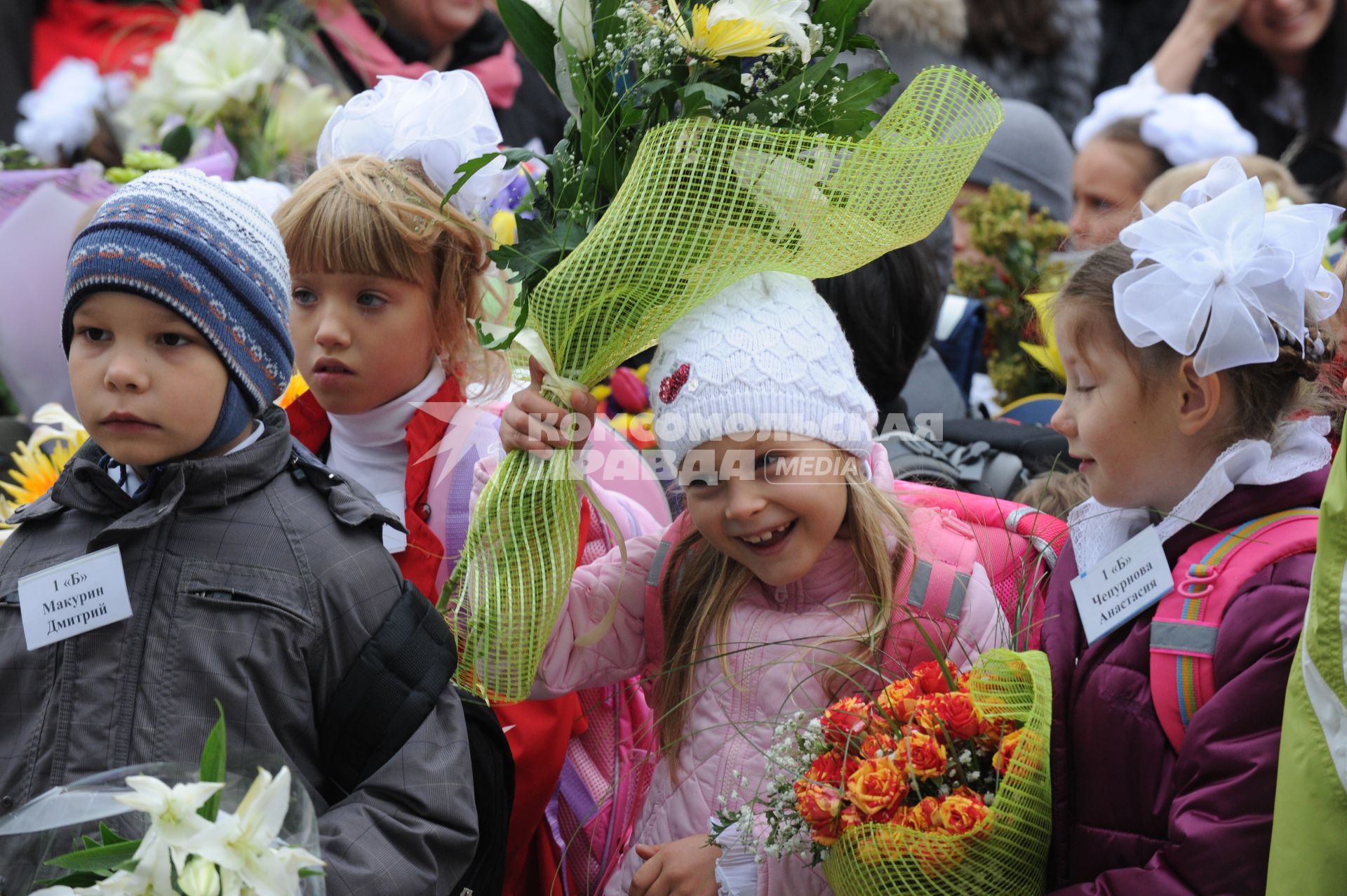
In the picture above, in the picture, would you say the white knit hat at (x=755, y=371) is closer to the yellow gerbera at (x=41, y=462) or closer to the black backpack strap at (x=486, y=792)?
the black backpack strap at (x=486, y=792)

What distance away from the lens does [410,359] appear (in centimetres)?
253

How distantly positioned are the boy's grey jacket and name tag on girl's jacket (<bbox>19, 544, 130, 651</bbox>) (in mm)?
22

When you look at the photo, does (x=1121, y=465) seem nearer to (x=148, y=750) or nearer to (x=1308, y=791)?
(x=1308, y=791)

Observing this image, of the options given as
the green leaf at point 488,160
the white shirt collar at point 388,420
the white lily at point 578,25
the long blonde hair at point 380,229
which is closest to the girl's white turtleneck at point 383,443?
the white shirt collar at point 388,420

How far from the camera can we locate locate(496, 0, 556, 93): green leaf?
2.05 metres

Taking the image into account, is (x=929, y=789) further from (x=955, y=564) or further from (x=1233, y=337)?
(x=1233, y=337)

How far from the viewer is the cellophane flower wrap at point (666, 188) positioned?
193 cm

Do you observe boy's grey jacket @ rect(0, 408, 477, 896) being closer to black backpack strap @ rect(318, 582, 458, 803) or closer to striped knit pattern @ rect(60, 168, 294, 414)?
black backpack strap @ rect(318, 582, 458, 803)

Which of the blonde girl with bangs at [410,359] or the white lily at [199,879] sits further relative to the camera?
the blonde girl with bangs at [410,359]

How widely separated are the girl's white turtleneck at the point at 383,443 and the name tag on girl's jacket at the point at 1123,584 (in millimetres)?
1270

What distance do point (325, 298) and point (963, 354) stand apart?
1982 mm

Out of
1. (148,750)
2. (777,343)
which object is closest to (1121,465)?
(777,343)

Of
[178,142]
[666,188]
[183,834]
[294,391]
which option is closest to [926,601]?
[666,188]

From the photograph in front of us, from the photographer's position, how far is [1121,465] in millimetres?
1907
